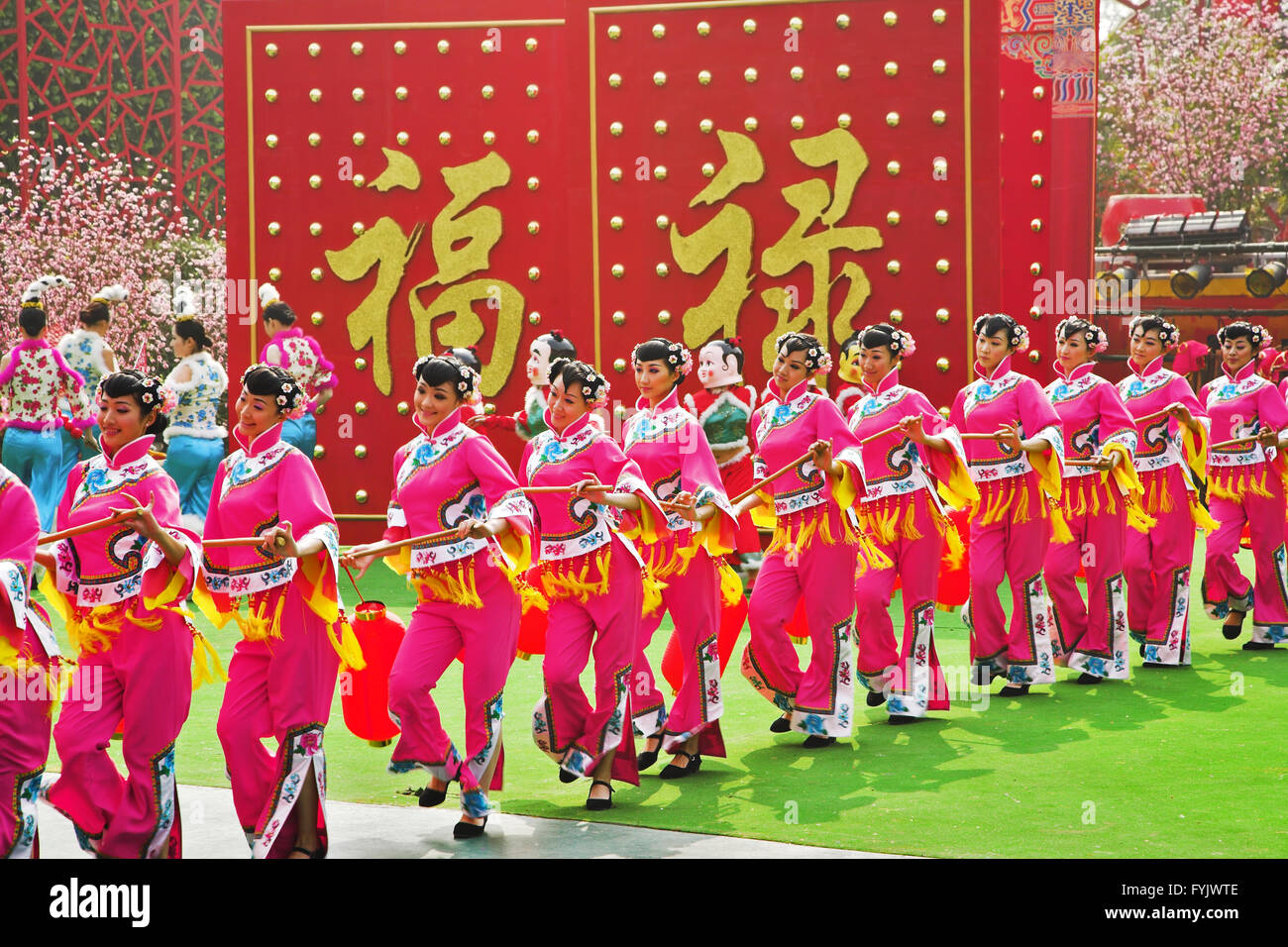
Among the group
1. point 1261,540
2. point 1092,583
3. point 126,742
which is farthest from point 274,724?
point 1261,540

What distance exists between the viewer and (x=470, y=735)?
185 inches

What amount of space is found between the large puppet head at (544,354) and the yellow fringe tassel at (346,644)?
2.91 m

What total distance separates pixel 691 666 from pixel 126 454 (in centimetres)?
224

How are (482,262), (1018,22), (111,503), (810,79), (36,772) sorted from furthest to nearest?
(1018,22)
(482,262)
(810,79)
(111,503)
(36,772)

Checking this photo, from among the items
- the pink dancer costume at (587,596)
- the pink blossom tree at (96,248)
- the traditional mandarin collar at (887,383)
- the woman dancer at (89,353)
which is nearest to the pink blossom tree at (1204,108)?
the pink blossom tree at (96,248)

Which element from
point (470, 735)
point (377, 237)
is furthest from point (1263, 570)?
point (377, 237)

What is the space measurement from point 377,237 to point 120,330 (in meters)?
7.32

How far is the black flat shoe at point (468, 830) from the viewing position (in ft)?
15.1

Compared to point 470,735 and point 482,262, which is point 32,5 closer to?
point 482,262

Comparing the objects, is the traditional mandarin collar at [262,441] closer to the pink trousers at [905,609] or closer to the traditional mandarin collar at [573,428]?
the traditional mandarin collar at [573,428]

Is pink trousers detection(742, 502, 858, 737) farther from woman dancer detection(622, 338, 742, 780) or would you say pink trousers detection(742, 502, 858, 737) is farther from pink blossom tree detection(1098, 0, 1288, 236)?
pink blossom tree detection(1098, 0, 1288, 236)

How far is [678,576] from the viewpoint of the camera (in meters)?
5.64

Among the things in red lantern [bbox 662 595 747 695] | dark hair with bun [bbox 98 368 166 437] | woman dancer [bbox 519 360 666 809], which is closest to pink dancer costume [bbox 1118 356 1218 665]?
red lantern [bbox 662 595 747 695]

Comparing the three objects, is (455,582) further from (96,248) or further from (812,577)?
(96,248)
